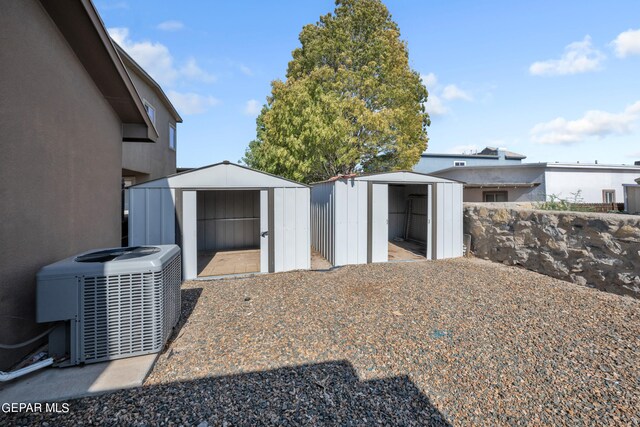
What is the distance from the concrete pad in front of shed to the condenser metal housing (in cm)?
11

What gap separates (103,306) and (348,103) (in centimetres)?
1068

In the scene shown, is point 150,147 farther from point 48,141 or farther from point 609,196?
point 609,196

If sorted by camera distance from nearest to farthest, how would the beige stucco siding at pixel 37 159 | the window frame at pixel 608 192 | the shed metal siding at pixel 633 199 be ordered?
1. the beige stucco siding at pixel 37 159
2. the shed metal siding at pixel 633 199
3. the window frame at pixel 608 192

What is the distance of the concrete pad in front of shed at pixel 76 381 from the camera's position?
227cm

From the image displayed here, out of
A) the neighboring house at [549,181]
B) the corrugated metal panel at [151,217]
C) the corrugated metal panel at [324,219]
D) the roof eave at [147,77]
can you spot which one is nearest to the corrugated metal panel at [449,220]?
the corrugated metal panel at [324,219]

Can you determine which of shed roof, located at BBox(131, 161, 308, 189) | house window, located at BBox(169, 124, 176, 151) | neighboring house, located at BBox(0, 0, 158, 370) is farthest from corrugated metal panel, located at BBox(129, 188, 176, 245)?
house window, located at BBox(169, 124, 176, 151)

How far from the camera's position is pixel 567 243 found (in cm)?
577

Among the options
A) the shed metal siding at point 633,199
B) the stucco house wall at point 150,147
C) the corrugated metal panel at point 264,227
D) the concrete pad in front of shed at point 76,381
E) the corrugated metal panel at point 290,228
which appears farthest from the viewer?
the shed metal siding at point 633,199

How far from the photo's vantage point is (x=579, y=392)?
2.38m

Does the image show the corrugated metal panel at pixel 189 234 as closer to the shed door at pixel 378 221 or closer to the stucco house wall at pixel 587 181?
the shed door at pixel 378 221

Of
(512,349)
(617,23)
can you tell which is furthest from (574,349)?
(617,23)

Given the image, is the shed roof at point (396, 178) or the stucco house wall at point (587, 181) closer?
the shed roof at point (396, 178)

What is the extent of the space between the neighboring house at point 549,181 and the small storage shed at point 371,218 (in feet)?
22.4

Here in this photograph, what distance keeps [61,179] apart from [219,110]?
28.4 ft
